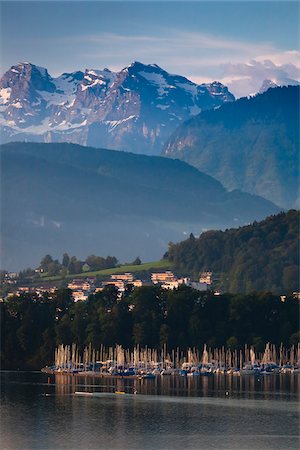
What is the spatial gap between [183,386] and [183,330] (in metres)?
20.2

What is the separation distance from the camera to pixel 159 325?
122 metres

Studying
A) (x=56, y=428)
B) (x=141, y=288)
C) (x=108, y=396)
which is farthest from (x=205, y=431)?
(x=141, y=288)

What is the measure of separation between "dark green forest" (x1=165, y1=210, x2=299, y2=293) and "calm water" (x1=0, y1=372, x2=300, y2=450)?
73.3 meters

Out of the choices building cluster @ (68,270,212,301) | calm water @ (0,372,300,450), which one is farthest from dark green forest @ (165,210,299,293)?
calm water @ (0,372,300,450)

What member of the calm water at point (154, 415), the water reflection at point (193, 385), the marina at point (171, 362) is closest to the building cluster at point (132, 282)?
the marina at point (171, 362)

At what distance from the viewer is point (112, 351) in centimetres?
11969

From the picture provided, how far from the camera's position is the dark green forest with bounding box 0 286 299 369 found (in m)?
121

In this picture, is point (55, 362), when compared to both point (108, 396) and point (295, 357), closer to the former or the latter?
point (295, 357)

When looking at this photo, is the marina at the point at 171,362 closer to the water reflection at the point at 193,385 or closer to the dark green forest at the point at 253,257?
the water reflection at the point at 193,385

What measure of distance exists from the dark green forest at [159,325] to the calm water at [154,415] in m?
13.8

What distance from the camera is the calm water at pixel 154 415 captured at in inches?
2879

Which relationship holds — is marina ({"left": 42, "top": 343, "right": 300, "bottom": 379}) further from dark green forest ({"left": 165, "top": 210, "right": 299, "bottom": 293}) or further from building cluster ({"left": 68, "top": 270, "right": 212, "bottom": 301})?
building cluster ({"left": 68, "top": 270, "right": 212, "bottom": 301})

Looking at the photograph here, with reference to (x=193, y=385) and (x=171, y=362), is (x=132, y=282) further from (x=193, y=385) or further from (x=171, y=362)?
(x=193, y=385)

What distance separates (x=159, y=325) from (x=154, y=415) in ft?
129
